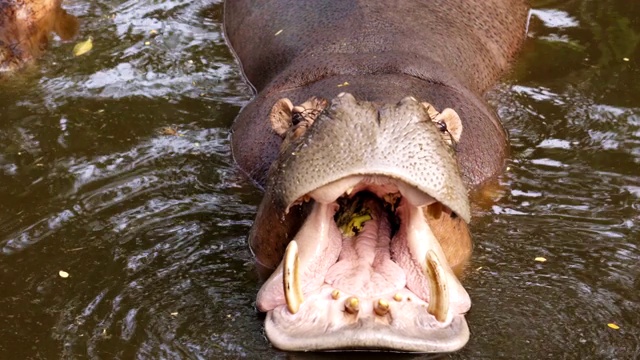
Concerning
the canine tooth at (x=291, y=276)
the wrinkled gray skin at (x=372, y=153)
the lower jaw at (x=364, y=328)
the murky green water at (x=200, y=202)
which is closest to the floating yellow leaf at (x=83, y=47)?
the murky green water at (x=200, y=202)

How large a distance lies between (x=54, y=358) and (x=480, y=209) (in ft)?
7.92

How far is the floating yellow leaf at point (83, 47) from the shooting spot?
7.48 m

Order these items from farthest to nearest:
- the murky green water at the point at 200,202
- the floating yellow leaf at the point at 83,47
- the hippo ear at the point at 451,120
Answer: the floating yellow leaf at the point at 83,47 → the hippo ear at the point at 451,120 → the murky green water at the point at 200,202

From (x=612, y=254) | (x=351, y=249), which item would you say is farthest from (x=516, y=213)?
(x=351, y=249)

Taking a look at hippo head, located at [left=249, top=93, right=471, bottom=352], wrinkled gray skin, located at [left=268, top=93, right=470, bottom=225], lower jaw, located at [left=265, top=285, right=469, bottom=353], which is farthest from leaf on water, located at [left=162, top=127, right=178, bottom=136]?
lower jaw, located at [left=265, top=285, right=469, bottom=353]

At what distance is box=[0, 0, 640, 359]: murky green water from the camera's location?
4465mm

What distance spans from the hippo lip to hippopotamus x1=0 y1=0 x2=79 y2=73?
3645mm

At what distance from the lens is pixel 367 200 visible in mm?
4609

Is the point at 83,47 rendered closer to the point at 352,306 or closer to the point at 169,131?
the point at 169,131

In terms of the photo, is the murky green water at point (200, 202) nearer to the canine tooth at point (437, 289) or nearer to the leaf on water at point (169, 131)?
the leaf on water at point (169, 131)

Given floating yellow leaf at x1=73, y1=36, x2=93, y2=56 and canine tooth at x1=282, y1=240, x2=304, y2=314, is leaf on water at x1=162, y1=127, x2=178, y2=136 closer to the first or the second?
floating yellow leaf at x1=73, y1=36, x2=93, y2=56

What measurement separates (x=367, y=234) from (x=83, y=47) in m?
3.73

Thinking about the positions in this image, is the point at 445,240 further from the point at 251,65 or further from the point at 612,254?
the point at 251,65

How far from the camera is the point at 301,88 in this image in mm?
6105
